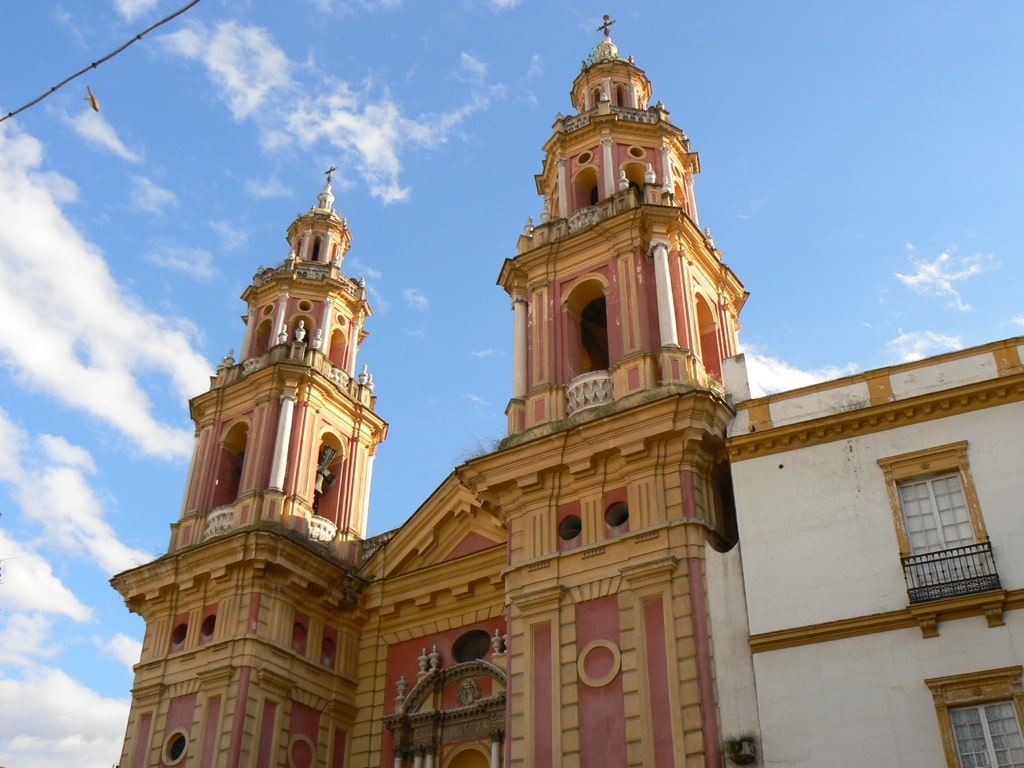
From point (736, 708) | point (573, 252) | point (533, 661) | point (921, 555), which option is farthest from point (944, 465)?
point (573, 252)

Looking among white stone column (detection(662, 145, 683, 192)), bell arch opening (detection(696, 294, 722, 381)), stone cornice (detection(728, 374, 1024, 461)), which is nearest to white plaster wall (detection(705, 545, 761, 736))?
stone cornice (detection(728, 374, 1024, 461))

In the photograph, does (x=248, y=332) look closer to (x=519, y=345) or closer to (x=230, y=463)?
(x=230, y=463)

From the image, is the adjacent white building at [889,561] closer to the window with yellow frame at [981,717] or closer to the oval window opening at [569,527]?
the window with yellow frame at [981,717]

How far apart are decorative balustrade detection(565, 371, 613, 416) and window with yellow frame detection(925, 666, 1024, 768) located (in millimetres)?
8260

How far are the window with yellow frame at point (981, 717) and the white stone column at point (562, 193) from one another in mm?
13682

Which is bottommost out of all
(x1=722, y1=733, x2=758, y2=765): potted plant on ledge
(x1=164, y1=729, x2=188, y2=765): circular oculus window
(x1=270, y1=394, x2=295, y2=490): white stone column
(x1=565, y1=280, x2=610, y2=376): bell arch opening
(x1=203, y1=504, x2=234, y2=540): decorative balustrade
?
(x1=722, y1=733, x2=758, y2=765): potted plant on ledge

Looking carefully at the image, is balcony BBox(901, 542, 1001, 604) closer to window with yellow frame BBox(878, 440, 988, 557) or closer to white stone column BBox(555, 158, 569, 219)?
window with yellow frame BBox(878, 440, 988, 557)

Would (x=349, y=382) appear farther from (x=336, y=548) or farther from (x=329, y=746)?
(x=329, y=746)

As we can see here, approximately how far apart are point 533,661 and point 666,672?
2474 mm

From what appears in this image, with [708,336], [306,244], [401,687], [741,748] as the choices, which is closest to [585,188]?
[708,336]

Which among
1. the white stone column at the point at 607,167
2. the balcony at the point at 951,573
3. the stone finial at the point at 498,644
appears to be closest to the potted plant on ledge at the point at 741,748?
the balcony at the point at 951,573

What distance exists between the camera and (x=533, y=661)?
18438 millimetres

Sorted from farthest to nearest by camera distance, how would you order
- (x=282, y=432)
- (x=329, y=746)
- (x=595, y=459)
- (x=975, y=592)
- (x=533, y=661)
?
(x=282, y=432) → (x=329, y=746) → (x=595, y=459) → (x=533, y=661) → (x=975, y=592)

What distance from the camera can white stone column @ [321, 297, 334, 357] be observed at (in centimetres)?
2962
